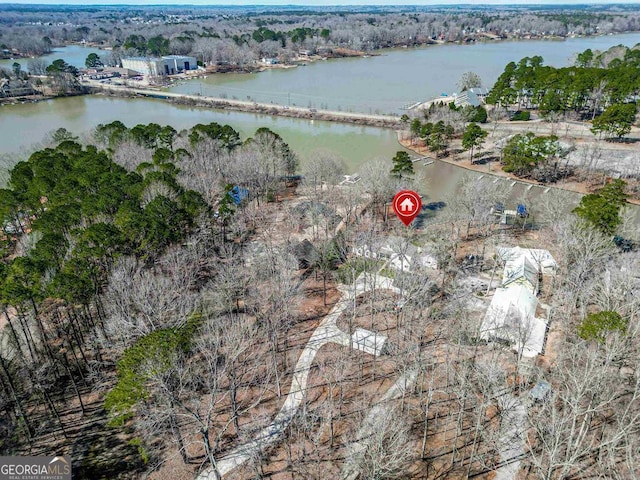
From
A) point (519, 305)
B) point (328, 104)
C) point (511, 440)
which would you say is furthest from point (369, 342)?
point (328, 104)

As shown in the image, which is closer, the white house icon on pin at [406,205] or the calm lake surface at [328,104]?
the white house icon on pin at [406,205]

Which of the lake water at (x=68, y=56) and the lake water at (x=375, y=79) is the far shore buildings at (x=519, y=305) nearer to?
the lake water at (x=375, y=79)

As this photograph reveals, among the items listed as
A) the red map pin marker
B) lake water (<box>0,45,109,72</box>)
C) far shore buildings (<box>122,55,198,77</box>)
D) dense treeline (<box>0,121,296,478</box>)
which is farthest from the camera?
lake water (<box>0,45,109,72</box>)

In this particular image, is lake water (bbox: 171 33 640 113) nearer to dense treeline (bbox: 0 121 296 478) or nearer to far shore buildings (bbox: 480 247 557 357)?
far shore buildings (bbox: 480 247 557 357)

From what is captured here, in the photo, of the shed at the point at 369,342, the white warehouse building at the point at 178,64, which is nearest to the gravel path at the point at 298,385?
the shed at the point at 369,342

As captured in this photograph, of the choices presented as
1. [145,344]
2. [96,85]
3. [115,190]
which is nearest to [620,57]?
[115,190]
